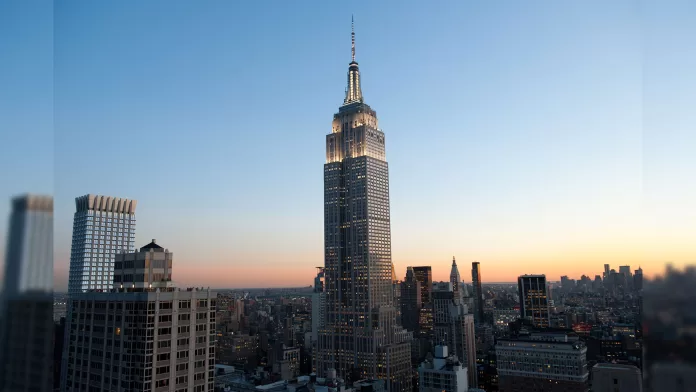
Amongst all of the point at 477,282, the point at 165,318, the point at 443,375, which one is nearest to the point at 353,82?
the point at 443,375

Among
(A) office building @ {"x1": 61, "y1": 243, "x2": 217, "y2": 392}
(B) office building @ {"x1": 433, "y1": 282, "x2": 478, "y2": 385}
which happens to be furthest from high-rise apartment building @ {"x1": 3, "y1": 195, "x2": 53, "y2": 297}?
(B) office building @ {"x1": 433, "y1": 282, "x2": 478, "y2": 385}

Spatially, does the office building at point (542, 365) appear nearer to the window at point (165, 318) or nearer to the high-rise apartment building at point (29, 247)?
the window at point (165, 318)

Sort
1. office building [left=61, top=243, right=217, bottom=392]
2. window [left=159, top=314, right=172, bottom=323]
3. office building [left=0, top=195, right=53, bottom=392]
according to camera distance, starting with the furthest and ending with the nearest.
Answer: window [left=159, top=314, right=172, bottom=323]
office building [left=61, top=243, right=217, bottom=392]
office building [left=0, top=195, right=53, bottom=392]

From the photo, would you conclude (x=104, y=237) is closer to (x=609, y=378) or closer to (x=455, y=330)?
A: (x=609, y=378)

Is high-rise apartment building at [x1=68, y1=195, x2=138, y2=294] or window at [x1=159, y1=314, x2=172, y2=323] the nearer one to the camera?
window at [x1=159, y1=314, x2=172, y2=323]

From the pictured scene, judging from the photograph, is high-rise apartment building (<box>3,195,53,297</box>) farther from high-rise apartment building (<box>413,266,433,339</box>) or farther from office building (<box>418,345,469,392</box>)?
high-rise apartment building (<box>413,266,433,339</box>)

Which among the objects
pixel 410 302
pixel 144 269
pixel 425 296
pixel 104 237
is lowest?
pixel 410 302
